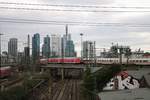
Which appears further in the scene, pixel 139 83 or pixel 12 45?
pixel 12 45

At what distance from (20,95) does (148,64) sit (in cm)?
4947

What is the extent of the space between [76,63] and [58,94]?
35.9 meters

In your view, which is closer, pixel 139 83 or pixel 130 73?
pixel 139 83

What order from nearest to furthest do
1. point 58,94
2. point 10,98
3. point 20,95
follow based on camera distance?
point 10,98 → point 20,95 → point 58,94

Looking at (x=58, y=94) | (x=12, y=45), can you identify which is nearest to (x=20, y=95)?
(x=58, y=94)

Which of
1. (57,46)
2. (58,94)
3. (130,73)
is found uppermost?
(57,46)

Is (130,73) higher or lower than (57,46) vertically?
lower

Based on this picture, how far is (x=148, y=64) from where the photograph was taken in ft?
256

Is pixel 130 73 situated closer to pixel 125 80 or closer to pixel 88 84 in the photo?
pixel 125 80

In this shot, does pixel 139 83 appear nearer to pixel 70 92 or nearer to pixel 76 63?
pixel 70 92

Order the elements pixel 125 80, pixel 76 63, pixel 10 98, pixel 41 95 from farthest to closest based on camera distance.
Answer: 1. pixel 76 63
2. pixel 41 95
3. pixel 125 80
4. pixel 10 98

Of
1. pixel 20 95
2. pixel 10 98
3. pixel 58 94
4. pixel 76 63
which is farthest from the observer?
pixel 76 63

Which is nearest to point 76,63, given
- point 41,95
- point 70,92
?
point 70,92

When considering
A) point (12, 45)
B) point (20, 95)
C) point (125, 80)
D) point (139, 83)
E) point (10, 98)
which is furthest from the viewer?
point (12, 45)
